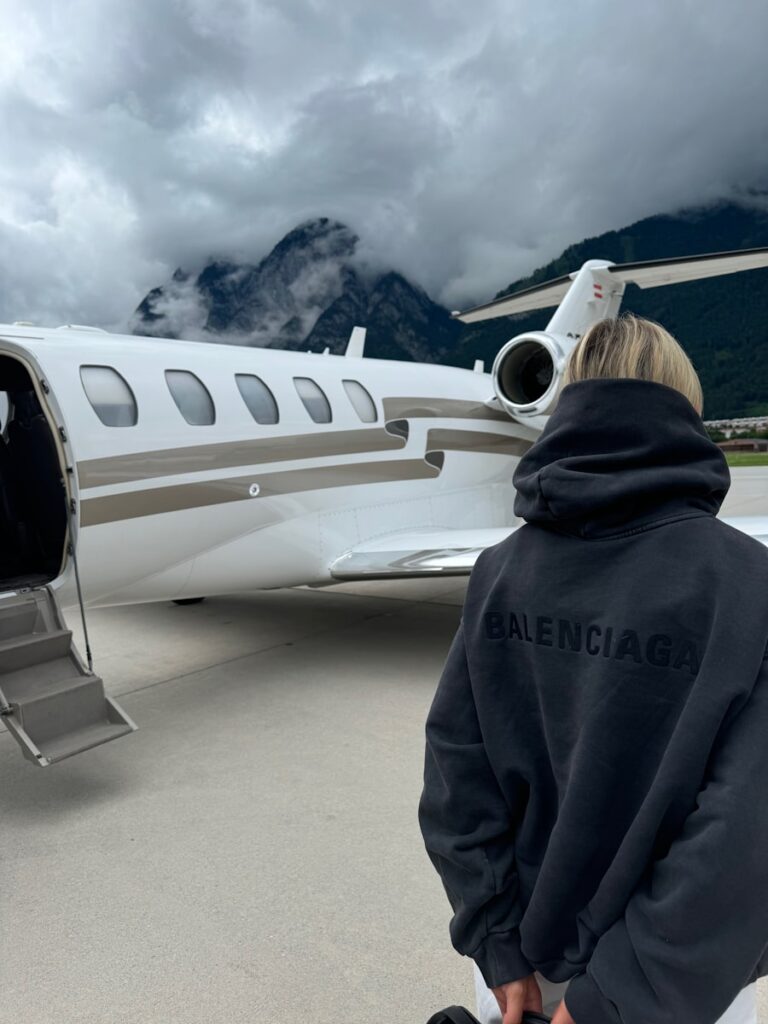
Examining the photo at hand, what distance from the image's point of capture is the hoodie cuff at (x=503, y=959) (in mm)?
1375

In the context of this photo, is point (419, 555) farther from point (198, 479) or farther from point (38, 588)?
point (38, 588)

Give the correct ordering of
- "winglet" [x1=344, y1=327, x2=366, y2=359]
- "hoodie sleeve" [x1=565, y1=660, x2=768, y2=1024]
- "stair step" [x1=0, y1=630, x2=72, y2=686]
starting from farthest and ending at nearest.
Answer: "winglet" [x1=344, y1=327, x2=366, y2=359]
"stair step" [x1=0, y1=630, x2=72, y2=686]
"hoodie sleeve" [x1=565, y1=660, x2=768, y2=1024]

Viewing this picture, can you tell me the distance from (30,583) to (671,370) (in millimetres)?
4784

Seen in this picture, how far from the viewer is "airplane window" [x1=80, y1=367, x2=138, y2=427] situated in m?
5.25

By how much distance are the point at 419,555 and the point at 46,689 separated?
338 cm

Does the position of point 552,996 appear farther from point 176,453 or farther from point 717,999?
point 176,453

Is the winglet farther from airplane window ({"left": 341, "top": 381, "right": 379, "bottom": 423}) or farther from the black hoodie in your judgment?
the black hoodie

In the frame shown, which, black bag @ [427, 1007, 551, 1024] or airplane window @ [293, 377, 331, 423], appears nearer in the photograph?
black bag @ [427, 1007, 551, 1024]

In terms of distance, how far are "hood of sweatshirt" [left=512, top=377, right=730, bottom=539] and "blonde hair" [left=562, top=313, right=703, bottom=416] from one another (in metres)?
0.04

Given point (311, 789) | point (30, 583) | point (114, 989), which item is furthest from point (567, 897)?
point (30, 583)

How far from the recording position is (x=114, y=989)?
2.68m

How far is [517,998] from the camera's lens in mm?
1375

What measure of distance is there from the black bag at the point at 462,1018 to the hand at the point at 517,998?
0.01 meters

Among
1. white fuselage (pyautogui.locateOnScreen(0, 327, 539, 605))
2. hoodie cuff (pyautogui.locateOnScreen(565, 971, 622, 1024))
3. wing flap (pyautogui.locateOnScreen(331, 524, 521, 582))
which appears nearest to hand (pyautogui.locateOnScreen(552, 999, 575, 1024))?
hoodie cuff (pyautogui.locateOnScreen(565, 971, 622, 1024))
